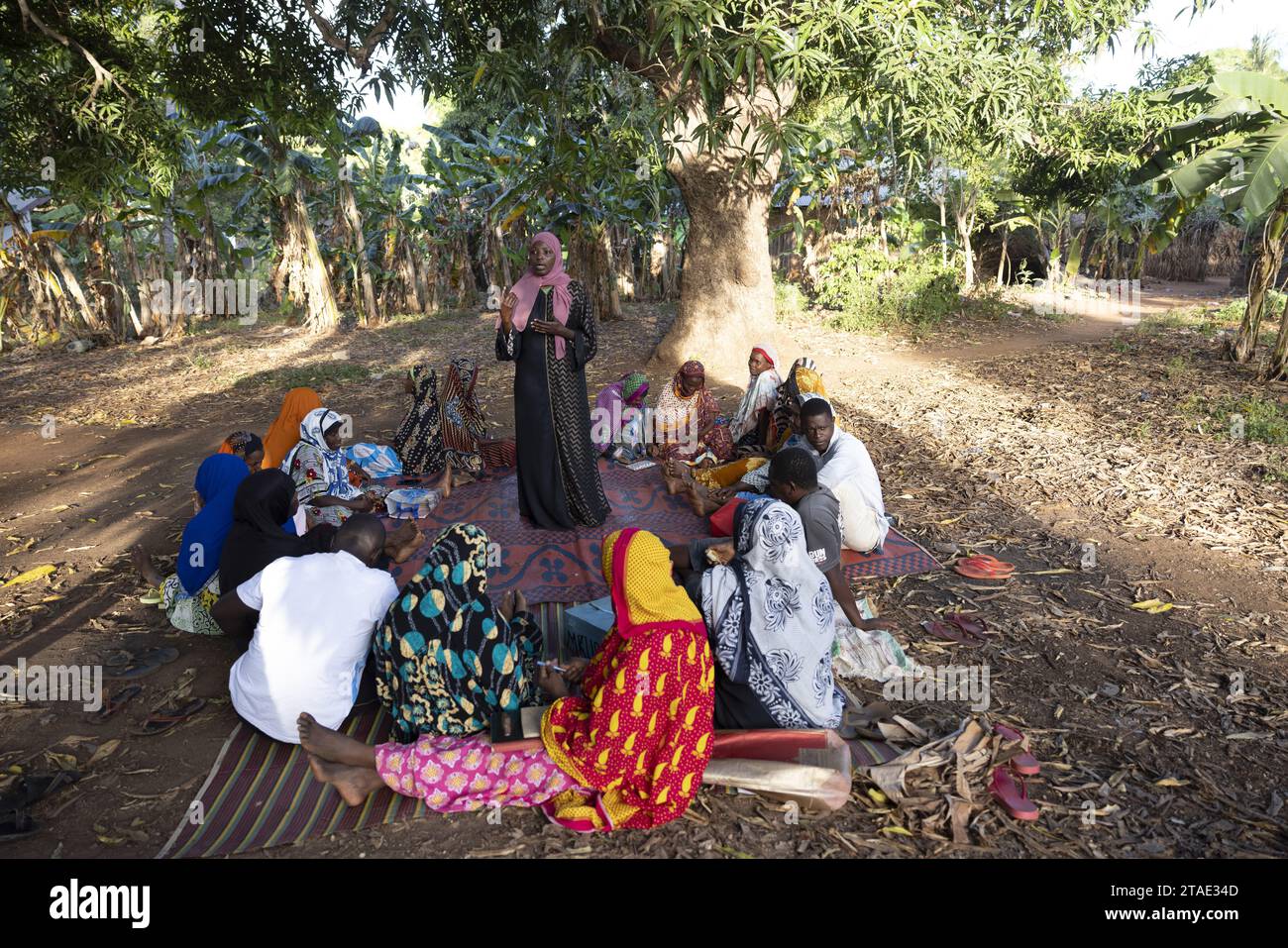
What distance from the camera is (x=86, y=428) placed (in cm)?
920

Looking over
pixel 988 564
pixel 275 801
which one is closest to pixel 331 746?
pixel 275 801

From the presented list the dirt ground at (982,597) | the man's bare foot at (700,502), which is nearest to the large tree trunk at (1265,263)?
the dirt ground at (982,597)

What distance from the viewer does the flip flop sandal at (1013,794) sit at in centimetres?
295

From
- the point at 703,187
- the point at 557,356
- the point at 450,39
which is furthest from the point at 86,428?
the point at 703,187

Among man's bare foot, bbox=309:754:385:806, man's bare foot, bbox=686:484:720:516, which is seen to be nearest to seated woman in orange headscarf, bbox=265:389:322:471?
man's bare foot, bbox=686:484:720:516

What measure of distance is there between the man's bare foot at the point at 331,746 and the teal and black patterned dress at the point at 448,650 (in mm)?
215

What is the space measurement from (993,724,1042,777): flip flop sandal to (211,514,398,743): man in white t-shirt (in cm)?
275

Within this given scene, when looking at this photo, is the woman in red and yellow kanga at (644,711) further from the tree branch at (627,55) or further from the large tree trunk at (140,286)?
the large tree trunk at (140,286)

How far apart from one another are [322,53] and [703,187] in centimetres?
474

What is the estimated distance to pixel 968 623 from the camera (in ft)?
14.4

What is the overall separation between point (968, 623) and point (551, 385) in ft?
10.2
